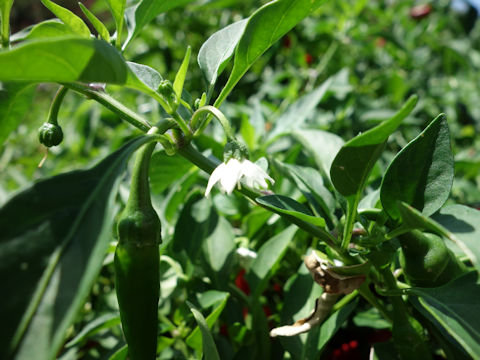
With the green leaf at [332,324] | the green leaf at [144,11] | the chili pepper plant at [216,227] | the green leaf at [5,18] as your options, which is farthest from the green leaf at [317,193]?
the green leaf at [5,18]

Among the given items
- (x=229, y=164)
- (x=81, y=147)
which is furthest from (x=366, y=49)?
(x=229, y=164)

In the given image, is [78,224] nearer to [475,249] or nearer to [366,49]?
[475,249]

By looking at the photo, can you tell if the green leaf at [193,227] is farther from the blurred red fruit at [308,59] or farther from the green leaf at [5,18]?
the blurred red fruit at [308,59]

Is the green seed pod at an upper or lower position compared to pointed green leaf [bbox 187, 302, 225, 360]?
upper

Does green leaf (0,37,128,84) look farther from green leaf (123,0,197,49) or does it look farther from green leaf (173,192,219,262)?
green leaf (173,192,219,262)

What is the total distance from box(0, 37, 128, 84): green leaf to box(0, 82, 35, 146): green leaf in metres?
0.15

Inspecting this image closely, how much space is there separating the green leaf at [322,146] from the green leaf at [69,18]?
33 centimetres

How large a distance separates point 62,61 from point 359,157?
25cm

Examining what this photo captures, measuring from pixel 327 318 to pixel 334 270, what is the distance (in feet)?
0.32

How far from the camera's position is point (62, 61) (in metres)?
0.32

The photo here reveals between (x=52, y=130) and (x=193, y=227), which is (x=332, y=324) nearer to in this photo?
(x=193, y=227)

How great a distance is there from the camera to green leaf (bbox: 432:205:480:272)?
1.16 feet

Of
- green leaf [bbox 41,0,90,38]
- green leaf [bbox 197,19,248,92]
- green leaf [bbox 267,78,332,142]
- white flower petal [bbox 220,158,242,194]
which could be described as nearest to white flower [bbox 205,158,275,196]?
white flower petal [bbox 220,158,242,194]

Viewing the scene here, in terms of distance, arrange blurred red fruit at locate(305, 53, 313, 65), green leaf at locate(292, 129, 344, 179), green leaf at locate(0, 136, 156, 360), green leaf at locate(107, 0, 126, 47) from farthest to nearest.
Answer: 1. blurred red fruit at locate(305, 53, 313, 65)
2. green leaf at locate(292, 129, 344, 179)
3. green leaf at locate(107, 0, 126, 47)
4. green leaf at locate(0, 136, 156, 360)
